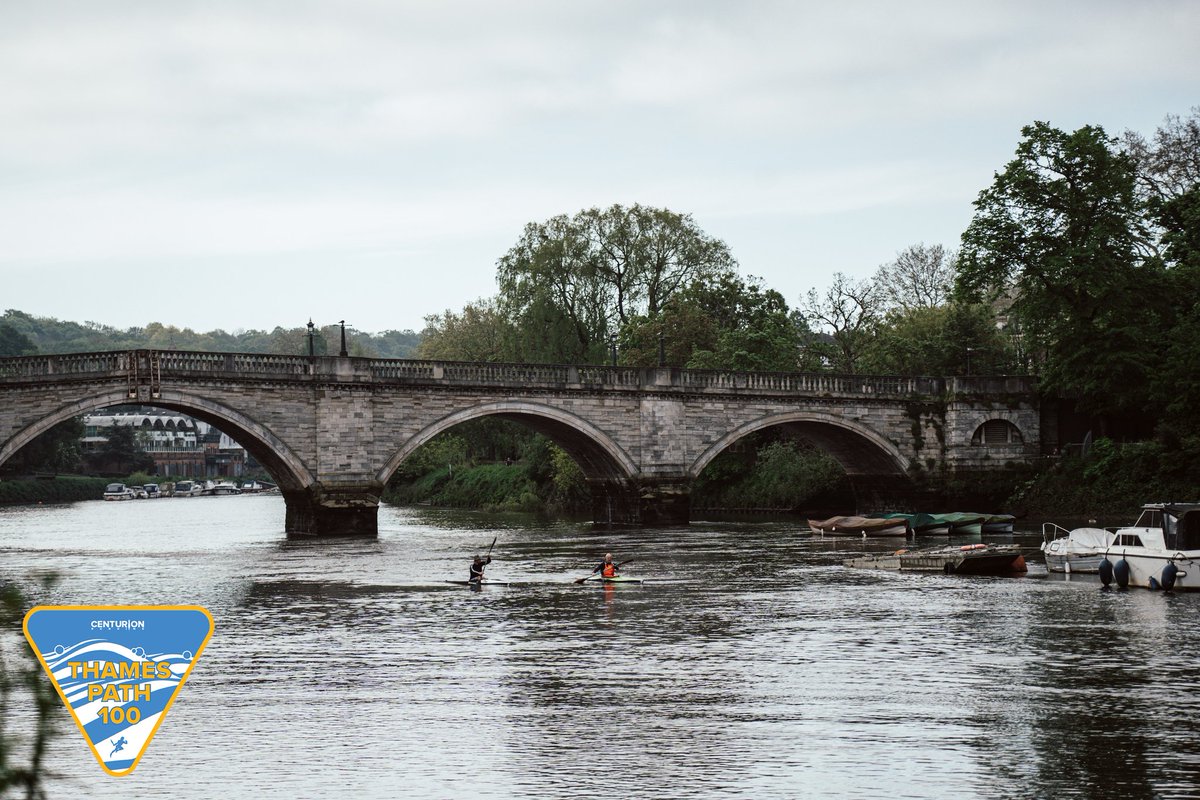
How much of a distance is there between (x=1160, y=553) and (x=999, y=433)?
95.0 feet

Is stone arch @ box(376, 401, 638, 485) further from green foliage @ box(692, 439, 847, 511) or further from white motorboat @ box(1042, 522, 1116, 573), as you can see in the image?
white motorboat @ box(1042, 522, 1116, 573)

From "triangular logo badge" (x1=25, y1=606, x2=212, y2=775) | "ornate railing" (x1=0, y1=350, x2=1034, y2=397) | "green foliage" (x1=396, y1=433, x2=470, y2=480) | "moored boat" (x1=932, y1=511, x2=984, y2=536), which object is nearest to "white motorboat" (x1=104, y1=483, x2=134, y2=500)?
"green foliage" (x1=396, y1=433, x2=470, y2=480)

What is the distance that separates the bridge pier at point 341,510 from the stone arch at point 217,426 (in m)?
0.63

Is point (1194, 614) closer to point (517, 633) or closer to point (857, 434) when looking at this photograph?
point (517, 633)

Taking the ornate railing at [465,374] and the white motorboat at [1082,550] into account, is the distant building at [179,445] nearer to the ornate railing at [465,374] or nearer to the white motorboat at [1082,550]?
the ornate railing at [465,374]

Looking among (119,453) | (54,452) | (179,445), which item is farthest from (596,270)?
(179,445)

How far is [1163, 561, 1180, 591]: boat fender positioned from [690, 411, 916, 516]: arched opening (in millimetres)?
26059

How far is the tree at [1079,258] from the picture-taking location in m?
53.5

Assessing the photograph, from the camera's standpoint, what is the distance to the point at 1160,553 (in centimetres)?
3206

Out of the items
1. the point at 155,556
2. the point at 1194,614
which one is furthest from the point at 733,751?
the point at 155,556

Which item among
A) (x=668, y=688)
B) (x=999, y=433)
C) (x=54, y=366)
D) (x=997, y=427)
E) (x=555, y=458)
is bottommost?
(x=668, y=688)

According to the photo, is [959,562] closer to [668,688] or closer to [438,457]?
[668,688]

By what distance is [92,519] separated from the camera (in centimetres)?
7594

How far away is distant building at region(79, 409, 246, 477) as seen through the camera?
16025cm
